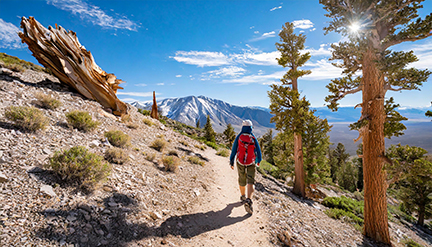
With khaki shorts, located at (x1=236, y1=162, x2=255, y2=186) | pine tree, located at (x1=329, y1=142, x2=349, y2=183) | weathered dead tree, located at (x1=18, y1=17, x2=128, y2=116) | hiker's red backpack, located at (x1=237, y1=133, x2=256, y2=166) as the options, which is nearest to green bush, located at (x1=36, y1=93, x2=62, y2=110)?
weathered dead tree, located at (x1=18, y1=17, x2=128, y2=116)

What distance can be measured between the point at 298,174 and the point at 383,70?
10246mm

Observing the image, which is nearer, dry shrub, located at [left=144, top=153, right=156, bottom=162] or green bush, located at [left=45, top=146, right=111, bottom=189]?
green bush, located at [left=45, top=146, right=111, bottom=189]

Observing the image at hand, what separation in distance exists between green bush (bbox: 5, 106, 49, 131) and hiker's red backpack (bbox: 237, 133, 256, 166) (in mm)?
6733

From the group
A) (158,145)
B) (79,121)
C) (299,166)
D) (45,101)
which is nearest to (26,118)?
(79,121)

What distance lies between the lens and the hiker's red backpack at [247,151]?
5.87 metres

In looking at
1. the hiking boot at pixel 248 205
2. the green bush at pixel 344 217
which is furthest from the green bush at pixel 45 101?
the green bush at pixel 344 217

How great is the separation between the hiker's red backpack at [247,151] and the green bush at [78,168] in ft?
13.4

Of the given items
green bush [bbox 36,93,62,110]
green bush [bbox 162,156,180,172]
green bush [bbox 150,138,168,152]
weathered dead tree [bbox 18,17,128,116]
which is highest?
weathered dead tree [bbox 18,17,128,116]

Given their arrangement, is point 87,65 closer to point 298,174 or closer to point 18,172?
point 18,172

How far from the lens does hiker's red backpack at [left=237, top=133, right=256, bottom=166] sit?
587cm

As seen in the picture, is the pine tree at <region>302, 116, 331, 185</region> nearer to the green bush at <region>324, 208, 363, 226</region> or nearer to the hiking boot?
the green bush at <region>324, 208, 363, 226</region>

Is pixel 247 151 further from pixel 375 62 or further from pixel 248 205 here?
pixel 375 62

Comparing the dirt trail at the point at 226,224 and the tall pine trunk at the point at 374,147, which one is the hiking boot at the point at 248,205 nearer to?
the dirt trail at the point at 226,224

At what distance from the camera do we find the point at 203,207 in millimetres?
6070
